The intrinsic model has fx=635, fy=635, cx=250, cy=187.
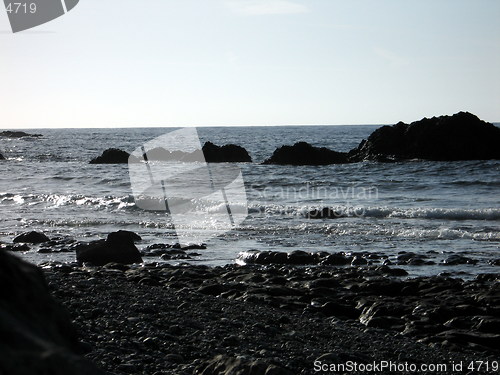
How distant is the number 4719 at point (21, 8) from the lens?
7962 mm

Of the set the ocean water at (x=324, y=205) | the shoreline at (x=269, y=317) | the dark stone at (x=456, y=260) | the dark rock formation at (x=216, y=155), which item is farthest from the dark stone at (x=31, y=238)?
the dark rock formation at (x=216, y=155)

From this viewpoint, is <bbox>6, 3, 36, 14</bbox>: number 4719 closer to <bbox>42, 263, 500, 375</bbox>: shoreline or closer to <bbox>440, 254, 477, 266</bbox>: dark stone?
<bbox>42, 263, 500, 375</bbox>: shoreline

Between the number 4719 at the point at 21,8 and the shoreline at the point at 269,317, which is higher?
the number 4719 at the point at 21,8

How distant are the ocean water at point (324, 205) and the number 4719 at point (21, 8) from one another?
540 centimetres

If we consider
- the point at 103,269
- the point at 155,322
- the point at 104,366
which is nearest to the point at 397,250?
the point at 103,269

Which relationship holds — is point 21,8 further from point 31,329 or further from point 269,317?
point 31,329

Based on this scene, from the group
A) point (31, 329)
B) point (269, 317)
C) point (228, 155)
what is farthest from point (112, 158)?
point (31, 329)

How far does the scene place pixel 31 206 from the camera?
21750 millimetres

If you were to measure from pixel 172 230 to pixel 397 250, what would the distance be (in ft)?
20.7

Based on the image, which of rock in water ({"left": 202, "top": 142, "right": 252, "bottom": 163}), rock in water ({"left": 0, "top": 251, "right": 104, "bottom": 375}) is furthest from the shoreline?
rock in water ({"left": 202, "top": 142, "right": 252, "bottom": 163})

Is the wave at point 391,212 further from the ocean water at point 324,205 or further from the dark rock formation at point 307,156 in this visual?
the dark rock formation at point 307,156

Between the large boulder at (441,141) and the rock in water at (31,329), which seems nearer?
the rock in water at (31,329)

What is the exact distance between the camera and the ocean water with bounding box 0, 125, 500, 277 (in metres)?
13.4

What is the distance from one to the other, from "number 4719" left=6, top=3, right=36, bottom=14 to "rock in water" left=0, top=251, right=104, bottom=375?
6.42 m
